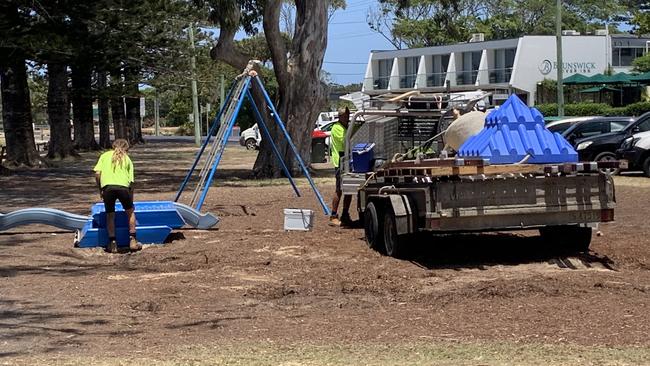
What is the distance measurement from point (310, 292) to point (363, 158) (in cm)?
471

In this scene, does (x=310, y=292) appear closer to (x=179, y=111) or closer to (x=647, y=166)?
(x=647, y=166)

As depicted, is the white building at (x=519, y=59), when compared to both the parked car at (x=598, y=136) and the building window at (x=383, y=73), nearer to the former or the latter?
the building window at (x=383, y=73)

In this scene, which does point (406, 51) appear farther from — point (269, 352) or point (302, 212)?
point (269, 352)

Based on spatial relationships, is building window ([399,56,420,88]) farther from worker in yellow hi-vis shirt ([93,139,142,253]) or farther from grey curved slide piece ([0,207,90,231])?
worker in yellow hi-vis shirt ([93,139,142,253])

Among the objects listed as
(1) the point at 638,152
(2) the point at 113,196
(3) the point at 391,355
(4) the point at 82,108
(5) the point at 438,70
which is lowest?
(3) the point at 391,355

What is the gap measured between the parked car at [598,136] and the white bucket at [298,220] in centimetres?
1128

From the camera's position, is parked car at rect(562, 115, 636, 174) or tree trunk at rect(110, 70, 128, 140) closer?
parked car at rect(562, 115, 636, 174)

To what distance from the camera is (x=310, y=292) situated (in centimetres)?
972

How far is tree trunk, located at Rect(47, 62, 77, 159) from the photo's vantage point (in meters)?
38.1

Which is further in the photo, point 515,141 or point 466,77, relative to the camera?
point 466,77

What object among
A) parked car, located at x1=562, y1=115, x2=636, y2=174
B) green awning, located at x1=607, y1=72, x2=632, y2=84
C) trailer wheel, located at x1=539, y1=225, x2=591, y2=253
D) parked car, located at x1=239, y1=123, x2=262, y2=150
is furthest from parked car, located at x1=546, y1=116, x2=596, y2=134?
parked car, located at x1=239, y1=123, x2=262, y2=150

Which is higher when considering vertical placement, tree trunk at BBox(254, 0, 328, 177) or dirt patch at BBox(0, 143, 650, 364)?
tree trunk at BBox(254, 0, 328, 177)

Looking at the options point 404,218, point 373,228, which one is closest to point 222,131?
point 373,228

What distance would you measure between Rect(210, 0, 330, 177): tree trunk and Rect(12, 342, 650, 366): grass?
1965cm
